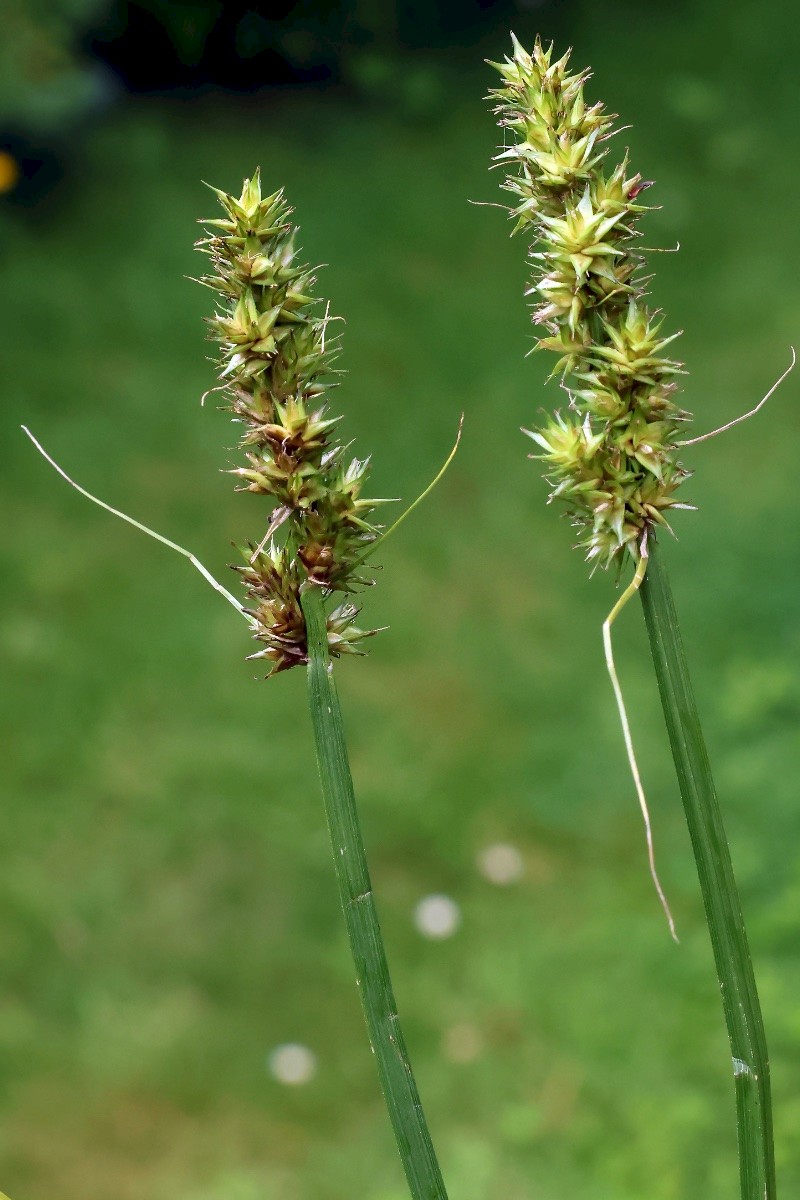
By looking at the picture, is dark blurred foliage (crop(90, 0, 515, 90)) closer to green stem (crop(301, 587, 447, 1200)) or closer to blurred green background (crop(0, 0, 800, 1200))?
blurred green background (crop(0, 0, 800, 1200))

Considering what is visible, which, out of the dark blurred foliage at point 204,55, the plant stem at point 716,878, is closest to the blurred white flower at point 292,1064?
the plant stem at point 716,878

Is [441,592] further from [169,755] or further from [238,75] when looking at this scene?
[238,75]

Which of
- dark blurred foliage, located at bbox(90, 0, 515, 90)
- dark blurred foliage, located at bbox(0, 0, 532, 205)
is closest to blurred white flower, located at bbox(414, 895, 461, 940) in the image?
dark blurred foliage, located at bbox(0, 0, 532, 205)

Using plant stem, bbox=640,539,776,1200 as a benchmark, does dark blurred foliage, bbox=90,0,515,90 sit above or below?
above

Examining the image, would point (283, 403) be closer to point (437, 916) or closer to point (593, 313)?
point (593, 313)

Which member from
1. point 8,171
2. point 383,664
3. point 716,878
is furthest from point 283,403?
point 8,171

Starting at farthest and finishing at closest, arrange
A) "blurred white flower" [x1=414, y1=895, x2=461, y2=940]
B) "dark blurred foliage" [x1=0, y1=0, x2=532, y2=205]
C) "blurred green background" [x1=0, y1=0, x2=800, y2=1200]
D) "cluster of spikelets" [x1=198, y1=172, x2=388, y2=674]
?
"dark blurred foliage" [x1=0, y1=0, x2=532, y2=205] < "blurred white flower" [x1=414, y1=895, x2=461, y2=940] < "blurred green background" [x1=0, y1=0, x2=800, y2=1200] < "cluster of spikelets" [x1=198, y1=172, x2=388, y2=674]
